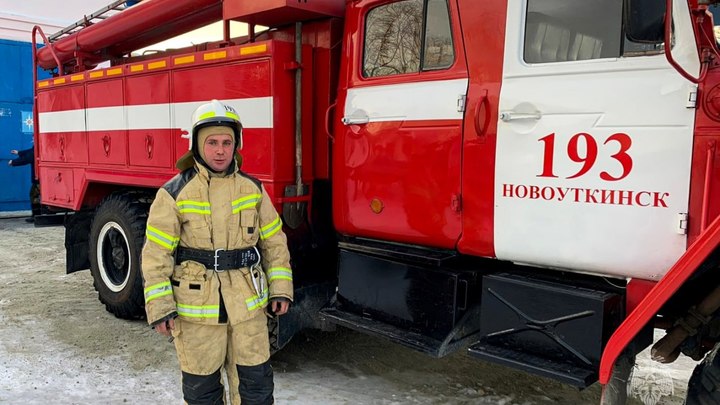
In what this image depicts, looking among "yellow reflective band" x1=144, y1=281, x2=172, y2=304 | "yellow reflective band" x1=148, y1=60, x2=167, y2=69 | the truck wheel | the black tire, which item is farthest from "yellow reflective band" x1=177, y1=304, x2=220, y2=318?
"yellow reflective band" x1=148, y1=60, x2=167, y2=69

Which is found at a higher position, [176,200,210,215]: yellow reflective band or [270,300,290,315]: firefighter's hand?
[176,200,210,215]: yellow reflective band

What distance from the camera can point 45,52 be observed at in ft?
20.0

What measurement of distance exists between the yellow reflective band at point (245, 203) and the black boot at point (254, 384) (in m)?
0.75

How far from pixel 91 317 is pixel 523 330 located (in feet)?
12.7

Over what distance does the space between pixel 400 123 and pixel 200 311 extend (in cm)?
144

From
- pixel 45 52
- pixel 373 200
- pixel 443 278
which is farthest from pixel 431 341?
pixel 45 52

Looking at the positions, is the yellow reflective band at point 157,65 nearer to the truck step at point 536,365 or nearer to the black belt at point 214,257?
the black belt at point 214,257

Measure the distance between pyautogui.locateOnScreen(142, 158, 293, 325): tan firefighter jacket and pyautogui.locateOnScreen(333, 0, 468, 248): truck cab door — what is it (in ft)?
2.76

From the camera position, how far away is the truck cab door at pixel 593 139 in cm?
246

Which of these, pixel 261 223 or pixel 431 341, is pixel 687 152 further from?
pixel 261 223

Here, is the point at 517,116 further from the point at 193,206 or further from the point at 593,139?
the point at 193,206

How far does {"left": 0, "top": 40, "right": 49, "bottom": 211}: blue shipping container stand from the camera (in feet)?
36.4

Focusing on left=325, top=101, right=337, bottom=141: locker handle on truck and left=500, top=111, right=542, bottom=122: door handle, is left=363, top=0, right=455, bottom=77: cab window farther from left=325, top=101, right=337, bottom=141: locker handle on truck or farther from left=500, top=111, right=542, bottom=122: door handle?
left=500, top=111, right=542, bottom=122: door handle

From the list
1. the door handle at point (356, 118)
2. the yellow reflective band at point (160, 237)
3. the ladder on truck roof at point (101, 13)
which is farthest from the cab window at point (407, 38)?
the ladder on truck roof at point (101, 13)
